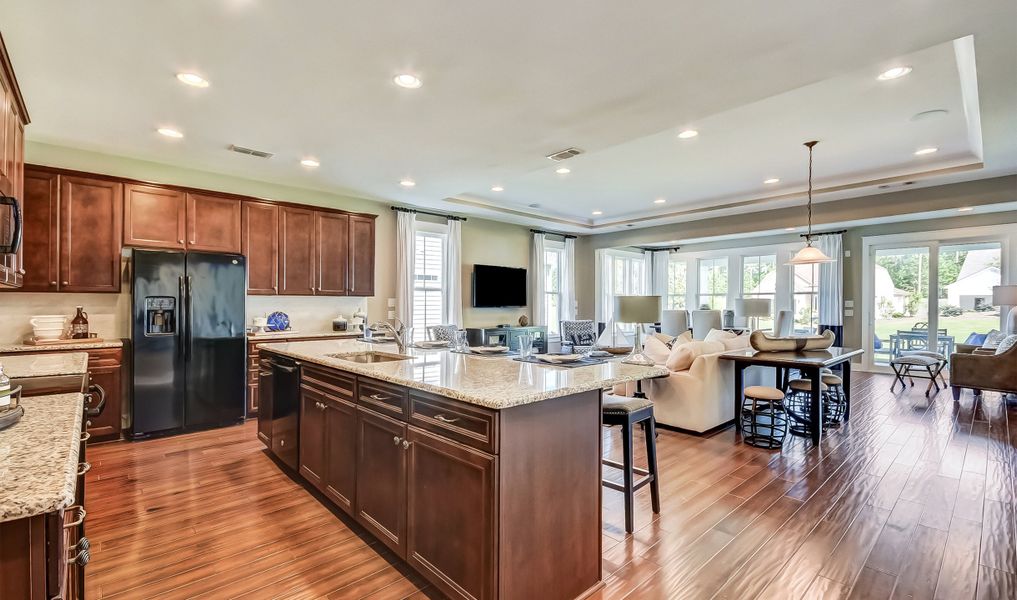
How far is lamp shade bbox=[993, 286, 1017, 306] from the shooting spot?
592 centimetres

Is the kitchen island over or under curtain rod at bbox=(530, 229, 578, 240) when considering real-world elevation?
under

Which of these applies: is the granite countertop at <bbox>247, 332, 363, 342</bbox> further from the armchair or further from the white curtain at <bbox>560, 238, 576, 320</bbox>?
the armchair

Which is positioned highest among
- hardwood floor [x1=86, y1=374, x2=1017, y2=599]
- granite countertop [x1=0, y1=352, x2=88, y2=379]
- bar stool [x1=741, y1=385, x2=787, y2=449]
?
granite countertop [x1=0, y1=352, x2=88, y2=379]

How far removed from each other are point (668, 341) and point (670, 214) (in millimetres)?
2880

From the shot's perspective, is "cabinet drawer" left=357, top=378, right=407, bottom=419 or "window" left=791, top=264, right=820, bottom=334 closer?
"cabinet drawer" left=357, top=378, right=407, bottom=419

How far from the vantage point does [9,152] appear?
2.70 m

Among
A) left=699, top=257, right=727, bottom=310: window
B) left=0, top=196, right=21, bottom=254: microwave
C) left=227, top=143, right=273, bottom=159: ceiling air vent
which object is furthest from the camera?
left=699, top=257, right=727, bottom=310: window

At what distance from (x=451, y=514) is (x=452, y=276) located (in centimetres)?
555

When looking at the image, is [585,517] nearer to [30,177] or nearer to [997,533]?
[997,533]

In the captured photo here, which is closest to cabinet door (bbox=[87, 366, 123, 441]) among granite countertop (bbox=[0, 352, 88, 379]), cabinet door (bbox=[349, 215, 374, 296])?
granite countertop (bbox=[0, 352, 88, 379])

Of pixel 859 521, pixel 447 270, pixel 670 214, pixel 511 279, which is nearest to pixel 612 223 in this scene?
pixel 670 214

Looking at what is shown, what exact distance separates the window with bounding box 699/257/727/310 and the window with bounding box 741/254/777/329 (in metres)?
0.40

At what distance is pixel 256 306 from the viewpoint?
5.55 meters

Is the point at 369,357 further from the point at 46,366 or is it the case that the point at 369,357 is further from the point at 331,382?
the point at 46,366
